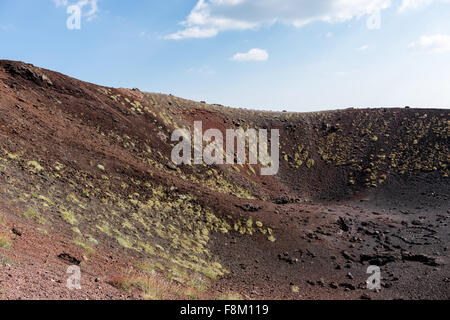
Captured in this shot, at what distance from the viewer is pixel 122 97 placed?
3378cm

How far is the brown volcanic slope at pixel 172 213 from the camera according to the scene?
37.9ft

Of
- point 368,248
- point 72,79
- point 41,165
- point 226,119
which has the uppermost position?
point 72,79

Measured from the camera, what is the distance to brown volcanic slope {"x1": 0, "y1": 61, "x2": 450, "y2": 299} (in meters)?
11.6

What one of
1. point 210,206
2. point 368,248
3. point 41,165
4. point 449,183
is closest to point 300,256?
point 368,248

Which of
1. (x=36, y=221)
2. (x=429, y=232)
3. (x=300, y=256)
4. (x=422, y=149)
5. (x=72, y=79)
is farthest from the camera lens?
(x=422, y=149)

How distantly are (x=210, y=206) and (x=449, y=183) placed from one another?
26.1 meters

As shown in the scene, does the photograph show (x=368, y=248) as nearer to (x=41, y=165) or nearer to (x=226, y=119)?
(x=41, y=165)

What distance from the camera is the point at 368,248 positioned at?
833 inches

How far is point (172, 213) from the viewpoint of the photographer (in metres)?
20.3

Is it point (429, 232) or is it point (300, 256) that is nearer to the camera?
point (300, 256)

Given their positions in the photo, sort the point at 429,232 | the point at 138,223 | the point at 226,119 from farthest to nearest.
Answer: the point at 226,119
the point at 429,232
the point at 138,223

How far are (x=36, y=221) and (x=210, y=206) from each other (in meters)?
11.4
